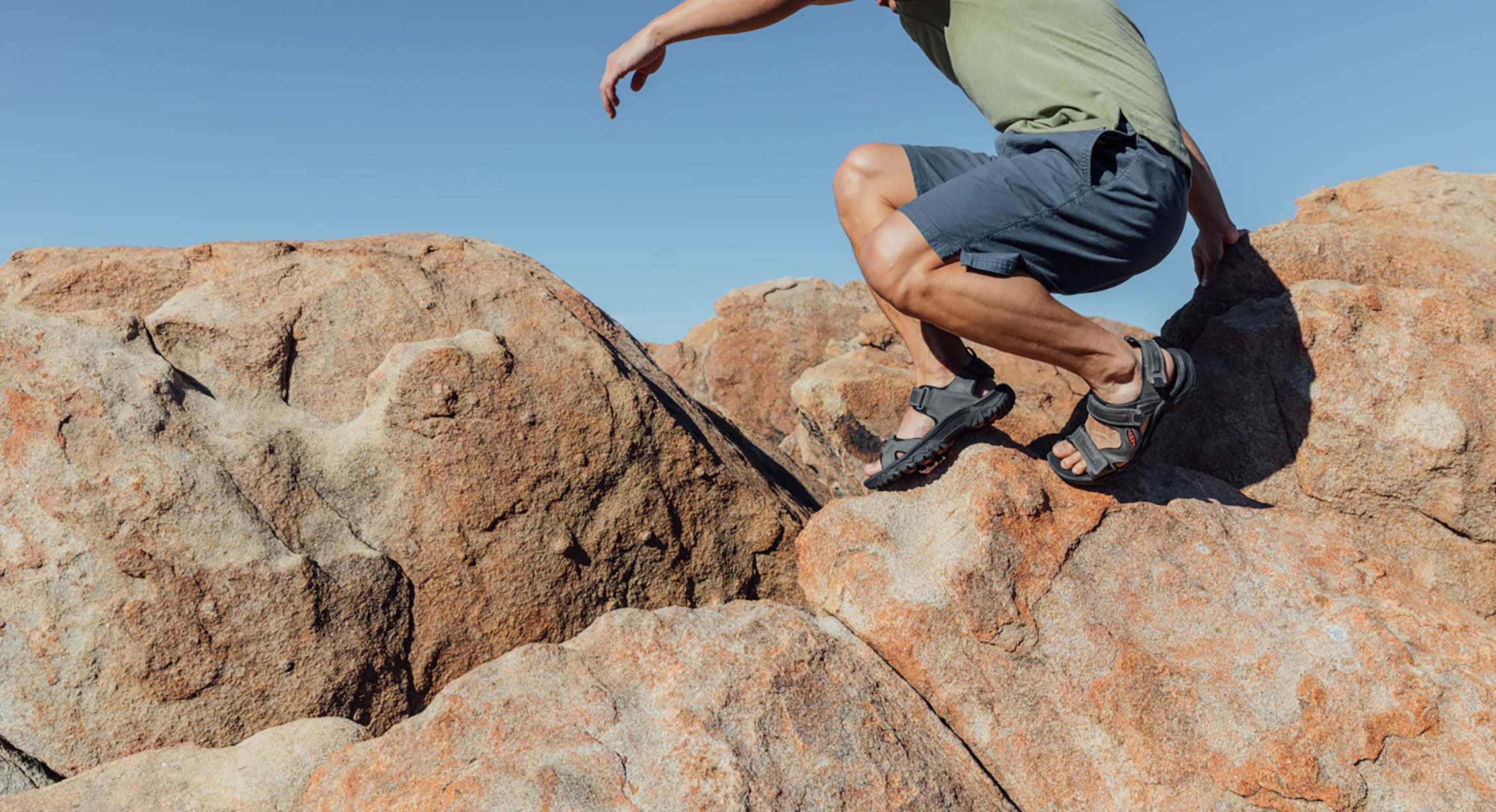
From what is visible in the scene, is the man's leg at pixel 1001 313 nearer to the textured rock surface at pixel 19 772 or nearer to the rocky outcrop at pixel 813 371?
the rocky outcrop at pixel 813 371

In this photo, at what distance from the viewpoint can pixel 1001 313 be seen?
2.48 m

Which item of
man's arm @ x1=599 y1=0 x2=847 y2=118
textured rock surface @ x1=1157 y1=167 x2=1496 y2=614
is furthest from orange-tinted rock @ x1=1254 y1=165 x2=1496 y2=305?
man's arm @ x1=599 y1=0 x2=847 y2=118

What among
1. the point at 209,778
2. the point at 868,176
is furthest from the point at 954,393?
the point at 209,778

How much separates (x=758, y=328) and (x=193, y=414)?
5.33 m

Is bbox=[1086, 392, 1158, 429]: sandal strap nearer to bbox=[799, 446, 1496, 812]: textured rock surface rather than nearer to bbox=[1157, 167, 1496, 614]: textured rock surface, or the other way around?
bbox=[799, 446, 1496, 812]: textured rock surface

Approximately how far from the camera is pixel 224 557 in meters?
2.30

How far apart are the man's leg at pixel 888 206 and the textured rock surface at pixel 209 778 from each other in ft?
5.41

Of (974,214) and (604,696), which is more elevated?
(974,214)

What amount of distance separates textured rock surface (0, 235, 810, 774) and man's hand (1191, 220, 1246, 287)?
1550 millimetres

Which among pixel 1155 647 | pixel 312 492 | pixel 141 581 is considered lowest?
pixel 1155 647

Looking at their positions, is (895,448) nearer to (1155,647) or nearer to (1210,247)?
(1155,647)

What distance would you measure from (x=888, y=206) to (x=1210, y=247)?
120 cm

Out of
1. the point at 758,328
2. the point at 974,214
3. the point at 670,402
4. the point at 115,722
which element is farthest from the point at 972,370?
the point at 758,328

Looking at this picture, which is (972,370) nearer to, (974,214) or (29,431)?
(974,214)
